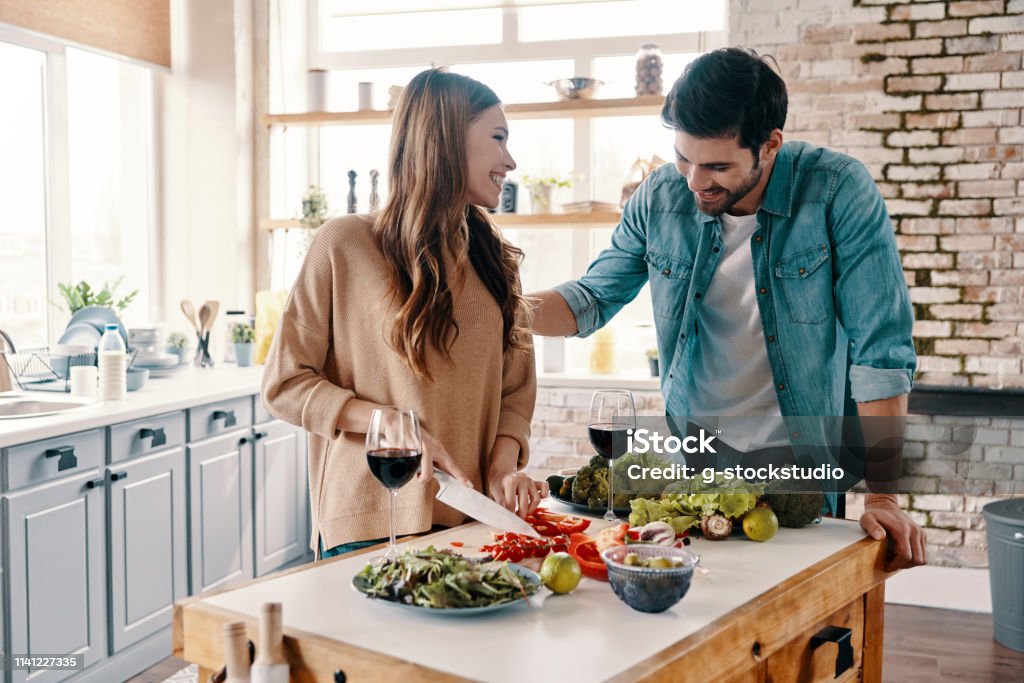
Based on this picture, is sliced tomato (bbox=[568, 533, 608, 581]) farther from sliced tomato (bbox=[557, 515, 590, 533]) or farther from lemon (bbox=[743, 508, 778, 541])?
lemon (bbox=[743, 508, 778, 541])

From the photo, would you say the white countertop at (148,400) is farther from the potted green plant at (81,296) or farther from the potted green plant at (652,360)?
the potted green plant at (652,360)

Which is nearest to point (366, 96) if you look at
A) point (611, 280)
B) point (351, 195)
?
point (351, 195)

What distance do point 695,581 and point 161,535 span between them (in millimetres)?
2526

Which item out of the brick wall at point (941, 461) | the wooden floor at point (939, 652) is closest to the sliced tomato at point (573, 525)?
the wooden floor at point (939, 652)

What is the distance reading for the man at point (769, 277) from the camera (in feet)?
6.26

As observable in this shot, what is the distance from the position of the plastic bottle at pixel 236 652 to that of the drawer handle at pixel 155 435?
7.65 feet

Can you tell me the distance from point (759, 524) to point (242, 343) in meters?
3.35

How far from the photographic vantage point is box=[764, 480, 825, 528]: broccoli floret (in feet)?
5.74

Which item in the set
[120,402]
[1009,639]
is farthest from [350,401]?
[1009,639]

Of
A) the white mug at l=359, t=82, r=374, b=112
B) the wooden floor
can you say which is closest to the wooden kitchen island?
the wooden floor

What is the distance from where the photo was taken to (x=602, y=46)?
4.82 metres

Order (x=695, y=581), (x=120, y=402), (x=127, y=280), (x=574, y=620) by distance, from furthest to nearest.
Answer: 1. (x=127, y=280)
2. (x=120, y=402)
3. (x=695, y=581)
4. (x=574, y=620)

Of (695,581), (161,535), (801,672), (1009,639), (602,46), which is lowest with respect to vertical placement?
(1009,639)

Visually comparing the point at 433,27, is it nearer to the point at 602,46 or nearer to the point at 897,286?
the point at 602,46
